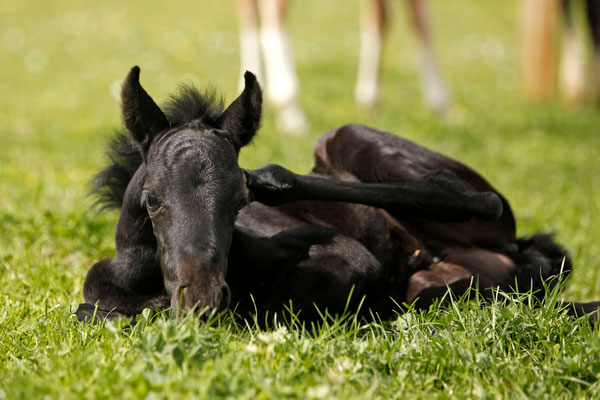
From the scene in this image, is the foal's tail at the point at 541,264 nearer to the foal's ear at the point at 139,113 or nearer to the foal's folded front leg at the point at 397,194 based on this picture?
the foal's folded front leg at the point at 397,194

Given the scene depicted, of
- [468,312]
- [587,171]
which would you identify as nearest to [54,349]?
[468,312]

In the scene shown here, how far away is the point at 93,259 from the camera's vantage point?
14.5 ft

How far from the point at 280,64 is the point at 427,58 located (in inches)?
100

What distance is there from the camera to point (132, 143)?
115 inches

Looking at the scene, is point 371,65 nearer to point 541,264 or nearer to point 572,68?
point 572,68

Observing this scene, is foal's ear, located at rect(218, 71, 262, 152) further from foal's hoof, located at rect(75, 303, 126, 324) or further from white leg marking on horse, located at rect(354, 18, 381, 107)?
white leg marking on horse, located at rect(354, 18, 381, 107)

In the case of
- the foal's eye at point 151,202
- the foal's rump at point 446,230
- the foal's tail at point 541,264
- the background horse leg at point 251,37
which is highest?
the background horse leg at point 251,37

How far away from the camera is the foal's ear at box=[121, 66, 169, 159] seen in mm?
2758

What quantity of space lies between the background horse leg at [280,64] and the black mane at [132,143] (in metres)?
4.75

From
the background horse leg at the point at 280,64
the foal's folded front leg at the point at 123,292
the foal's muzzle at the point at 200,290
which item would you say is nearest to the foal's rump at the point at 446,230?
the foal's folded front leg at the point at 123,292

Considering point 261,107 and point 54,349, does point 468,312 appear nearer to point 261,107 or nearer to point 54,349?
point 261,107

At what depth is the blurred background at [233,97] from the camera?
15.8 ft

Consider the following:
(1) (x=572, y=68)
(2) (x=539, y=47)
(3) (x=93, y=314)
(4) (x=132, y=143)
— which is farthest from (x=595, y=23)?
(3) (x=93, y=314)

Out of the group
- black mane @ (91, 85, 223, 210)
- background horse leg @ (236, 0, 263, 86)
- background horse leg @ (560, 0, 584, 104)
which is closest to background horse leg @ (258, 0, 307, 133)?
background horse leg @ (236, 0, 263, 86)
